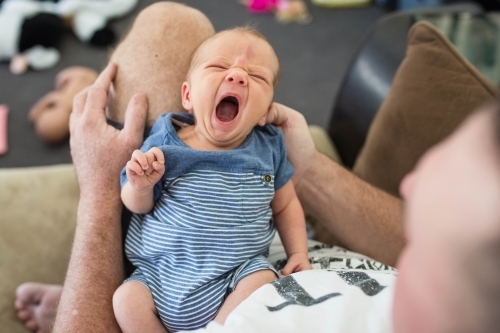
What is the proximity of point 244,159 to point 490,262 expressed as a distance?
0.63m

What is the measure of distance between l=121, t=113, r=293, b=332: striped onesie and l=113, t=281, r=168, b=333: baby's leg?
0.05 ft

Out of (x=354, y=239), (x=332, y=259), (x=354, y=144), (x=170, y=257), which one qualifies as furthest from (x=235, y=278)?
(x=354, y=144)

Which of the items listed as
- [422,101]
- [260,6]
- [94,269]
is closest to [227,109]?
[94,269]

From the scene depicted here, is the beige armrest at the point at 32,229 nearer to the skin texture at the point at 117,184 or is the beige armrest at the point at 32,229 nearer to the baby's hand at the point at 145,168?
the skin texture at the point at 117,184

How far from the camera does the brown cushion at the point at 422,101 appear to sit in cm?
126

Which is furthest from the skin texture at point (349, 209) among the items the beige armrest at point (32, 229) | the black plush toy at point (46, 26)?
the black plush toy at point (46, 26)

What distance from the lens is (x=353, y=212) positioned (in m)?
1.20

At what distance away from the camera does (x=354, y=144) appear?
5.81 feet

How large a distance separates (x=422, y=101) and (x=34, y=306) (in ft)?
3.74

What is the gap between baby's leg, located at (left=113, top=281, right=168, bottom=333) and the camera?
883mm

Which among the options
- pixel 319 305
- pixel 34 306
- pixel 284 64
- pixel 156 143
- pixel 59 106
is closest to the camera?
pixel 319 305

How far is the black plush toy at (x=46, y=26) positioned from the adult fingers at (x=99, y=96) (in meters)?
1.80

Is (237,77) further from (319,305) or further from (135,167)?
(319,305)

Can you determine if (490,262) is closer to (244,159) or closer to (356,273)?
(356,273)
